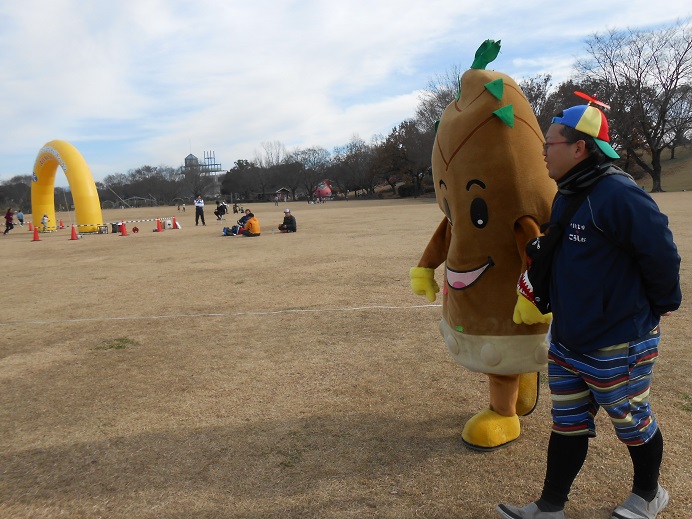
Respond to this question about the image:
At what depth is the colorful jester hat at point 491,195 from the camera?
312 centimetres

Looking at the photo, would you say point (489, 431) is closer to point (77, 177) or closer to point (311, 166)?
point (77, 177)

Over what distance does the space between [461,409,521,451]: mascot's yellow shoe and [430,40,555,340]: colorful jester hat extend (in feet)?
1.99

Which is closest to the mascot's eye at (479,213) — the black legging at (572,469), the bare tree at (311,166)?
the black legging at (572,469)

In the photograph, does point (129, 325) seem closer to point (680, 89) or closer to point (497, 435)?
point (497, 435)

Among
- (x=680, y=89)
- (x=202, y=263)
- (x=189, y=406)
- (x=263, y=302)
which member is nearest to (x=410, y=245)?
(x=202, y=263)

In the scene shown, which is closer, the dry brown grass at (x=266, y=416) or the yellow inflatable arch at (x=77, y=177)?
the dry brown grass at (x=266, y=416)

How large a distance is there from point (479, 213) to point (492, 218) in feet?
0.27

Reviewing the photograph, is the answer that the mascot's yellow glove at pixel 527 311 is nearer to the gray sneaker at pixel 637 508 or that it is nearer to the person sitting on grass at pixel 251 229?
the gray sneaker at pixel 637 508

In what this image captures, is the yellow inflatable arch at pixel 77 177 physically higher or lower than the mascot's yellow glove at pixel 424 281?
higher

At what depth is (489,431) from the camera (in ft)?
10.8

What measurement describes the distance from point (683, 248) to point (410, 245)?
590 centimetres

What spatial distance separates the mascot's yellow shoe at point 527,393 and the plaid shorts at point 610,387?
1056 mm

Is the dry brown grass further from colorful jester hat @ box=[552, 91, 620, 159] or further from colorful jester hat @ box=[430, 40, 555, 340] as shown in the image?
colorful jester hat @ box=[552, 91, 620, 159]

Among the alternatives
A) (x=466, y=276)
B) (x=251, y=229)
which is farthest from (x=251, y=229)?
(x=466, y=276)
